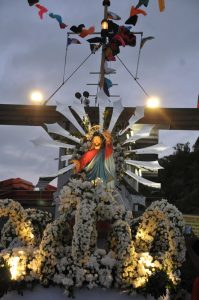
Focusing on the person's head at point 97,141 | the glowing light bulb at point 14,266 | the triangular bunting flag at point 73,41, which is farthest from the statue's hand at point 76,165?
the triangular bunting flag at point 73,41

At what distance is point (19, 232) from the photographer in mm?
7906

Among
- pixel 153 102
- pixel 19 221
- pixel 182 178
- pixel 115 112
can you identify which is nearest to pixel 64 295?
pixel 19 221

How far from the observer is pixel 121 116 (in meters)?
14.6

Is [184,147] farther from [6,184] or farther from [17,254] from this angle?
[17,254]

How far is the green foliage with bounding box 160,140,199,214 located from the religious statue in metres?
14.6

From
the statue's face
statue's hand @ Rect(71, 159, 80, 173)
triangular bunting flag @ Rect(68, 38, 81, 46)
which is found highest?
triangular bunting flag @ Rect(68, 38, 81, 46)

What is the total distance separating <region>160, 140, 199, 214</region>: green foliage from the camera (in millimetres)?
25359

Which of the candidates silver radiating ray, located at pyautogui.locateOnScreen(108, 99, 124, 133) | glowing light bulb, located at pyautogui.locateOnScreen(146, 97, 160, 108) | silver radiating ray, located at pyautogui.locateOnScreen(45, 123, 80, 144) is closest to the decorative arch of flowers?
silver radiating ray, located at pyautogui.locateOnScreen(45, 123, 80, 144)

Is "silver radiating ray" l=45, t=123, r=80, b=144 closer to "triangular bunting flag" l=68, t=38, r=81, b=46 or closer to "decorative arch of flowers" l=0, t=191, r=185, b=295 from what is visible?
"decorative arch of flowers" l=0, t=191, r=185, b=295

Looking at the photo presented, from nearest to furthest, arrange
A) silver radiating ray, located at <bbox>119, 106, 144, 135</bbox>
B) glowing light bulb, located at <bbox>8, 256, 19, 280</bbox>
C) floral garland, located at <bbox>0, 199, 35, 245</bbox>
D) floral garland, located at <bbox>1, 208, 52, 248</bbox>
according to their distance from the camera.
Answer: glowing light bulb, located at <bbox>8, 256, 19, 280</bbox>
floral garland, located at <bbox>0, 199, 35, 245</bbox>
floral garland, located at <bbox>1, 208, 52, 248</bbox>
silver radiating ray, located at <bbox>119, 106, 144, 135</bbox>

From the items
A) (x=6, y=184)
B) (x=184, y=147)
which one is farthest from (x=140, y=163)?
(x=184, y=147)

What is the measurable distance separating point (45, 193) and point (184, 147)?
18.9 meters

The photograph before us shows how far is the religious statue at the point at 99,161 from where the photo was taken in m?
9.97

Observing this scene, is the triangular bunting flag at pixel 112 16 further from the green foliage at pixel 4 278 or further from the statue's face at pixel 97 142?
the green foliage at pixel 4 278
